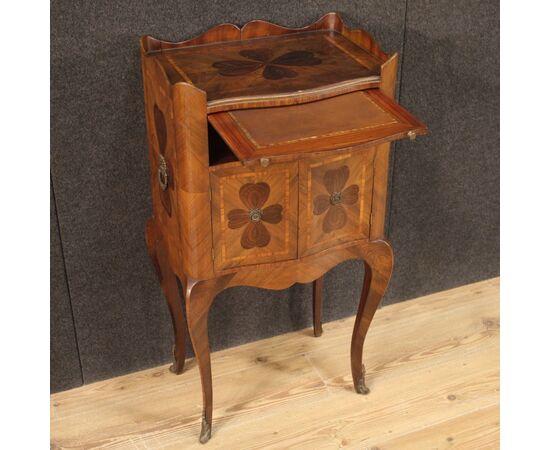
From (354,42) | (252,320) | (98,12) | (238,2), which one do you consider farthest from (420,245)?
(98,12)

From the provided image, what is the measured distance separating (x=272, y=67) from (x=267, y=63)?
0.02 meters

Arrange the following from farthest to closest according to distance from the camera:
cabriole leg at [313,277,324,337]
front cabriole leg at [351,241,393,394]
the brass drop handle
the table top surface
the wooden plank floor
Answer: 1. cabriole leg at [313,277,324,337]
2. the wooden plank floor
3. front cabriole leg at [351,241,393,394]
4. the brass drop handle
5. the table top surface

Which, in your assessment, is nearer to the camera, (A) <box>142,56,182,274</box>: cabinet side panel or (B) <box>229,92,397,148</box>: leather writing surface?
(B) <box>229,92,397,148</box>: leather writing surface

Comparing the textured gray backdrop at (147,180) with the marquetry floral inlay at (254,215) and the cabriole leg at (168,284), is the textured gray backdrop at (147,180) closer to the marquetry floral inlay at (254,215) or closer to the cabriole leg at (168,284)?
the cabriole leg at (168,284)

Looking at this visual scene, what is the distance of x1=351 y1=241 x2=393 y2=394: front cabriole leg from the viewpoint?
184 cm

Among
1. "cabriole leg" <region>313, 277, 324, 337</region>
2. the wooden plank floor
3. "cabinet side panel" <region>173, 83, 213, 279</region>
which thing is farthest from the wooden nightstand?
"cabriole leg" <region>313, 277, 324, 337</region>

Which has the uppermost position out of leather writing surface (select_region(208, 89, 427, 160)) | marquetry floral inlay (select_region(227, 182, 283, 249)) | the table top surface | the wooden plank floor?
the table top surface

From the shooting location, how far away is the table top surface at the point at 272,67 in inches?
61.7

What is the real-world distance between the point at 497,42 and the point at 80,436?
150 cm

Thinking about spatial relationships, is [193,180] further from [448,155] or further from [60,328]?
[448,155]

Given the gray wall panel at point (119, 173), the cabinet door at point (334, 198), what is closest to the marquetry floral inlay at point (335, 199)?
the cabinet door at point (334, 198)

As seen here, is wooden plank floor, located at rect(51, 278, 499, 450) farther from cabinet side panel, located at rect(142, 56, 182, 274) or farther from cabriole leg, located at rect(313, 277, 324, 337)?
cabinet side panel, located at rect(142, 56, 182, 274)

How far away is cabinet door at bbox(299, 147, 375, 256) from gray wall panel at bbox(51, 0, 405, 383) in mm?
405

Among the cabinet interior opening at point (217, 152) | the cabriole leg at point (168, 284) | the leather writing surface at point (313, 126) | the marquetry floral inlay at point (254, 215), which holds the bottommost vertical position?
the cabriole leg at point (168, 284)
